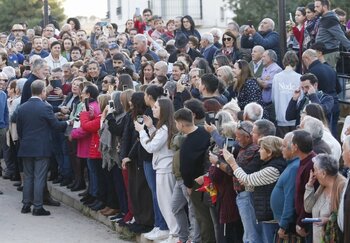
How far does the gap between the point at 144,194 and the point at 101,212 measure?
177cm

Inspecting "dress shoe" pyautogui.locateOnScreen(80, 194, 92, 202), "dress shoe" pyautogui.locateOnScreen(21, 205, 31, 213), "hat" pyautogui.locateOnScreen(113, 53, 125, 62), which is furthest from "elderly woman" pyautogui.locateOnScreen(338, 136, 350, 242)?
"hat" pyautogui.locateOnScreen(113, 53, 125, 62)

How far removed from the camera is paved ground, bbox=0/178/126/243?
13383mm

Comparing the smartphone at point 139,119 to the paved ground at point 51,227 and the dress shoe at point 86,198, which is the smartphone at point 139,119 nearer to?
the paved ground at point 51,227

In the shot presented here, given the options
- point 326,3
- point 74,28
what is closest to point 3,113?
point 326,3

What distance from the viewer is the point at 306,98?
12336 millimetres

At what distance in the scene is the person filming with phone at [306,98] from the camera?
1188 centimetres

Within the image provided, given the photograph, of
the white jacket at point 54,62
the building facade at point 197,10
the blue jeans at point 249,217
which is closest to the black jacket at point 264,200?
the blue jeans at point 249,217

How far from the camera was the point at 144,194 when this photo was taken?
511 inches

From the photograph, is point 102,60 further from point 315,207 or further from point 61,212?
point 315,207

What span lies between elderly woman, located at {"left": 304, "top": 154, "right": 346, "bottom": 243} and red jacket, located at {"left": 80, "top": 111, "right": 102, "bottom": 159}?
5.93 m

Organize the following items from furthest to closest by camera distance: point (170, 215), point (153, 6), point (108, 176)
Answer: point (153, 6) < point (108, 176) < point (170, 215)

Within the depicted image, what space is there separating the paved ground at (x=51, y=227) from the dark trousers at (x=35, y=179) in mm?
294

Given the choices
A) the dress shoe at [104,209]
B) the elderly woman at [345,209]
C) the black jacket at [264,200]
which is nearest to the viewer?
the elderly woman at [345,209]

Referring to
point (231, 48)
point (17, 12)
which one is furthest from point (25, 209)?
point (17, 12)
